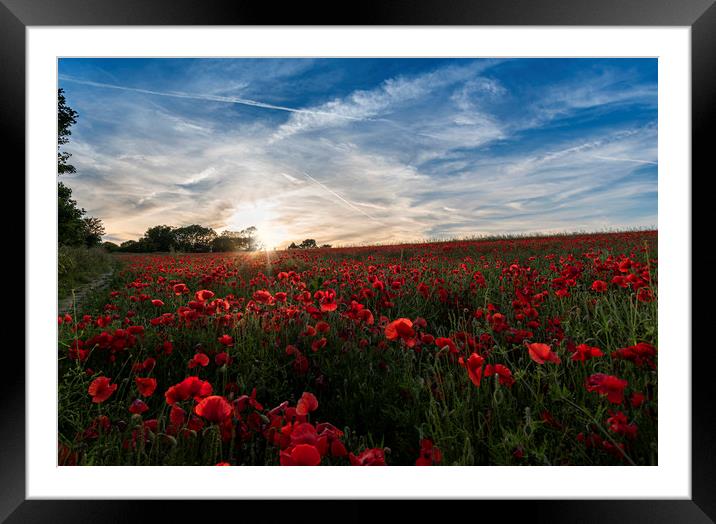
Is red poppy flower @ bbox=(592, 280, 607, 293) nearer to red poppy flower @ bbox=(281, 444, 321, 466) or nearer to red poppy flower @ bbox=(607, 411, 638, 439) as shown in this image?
red poppy flower @ bbox=(607, 411, 638, 439)

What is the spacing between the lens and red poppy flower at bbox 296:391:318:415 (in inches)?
49.2

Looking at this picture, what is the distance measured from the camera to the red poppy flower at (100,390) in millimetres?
1470

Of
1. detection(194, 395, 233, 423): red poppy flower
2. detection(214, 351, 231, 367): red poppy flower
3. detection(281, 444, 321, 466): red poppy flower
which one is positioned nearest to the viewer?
detection(281, 444, 321, 466): red poppy flower

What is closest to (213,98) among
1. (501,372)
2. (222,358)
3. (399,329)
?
(222,358)

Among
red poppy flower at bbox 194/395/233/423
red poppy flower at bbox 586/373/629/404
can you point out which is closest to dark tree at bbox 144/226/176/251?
red poppy flower at bbox 194/395/233/423

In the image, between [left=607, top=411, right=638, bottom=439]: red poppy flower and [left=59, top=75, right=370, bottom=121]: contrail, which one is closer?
[left=607, top=411, right=638, bottom=439]: red poppy flower

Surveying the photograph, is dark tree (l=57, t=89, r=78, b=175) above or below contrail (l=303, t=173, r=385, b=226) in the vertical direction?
above

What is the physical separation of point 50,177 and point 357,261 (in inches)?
70.8

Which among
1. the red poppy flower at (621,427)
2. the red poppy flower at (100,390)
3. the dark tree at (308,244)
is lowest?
the red poppy flower at (621,427)

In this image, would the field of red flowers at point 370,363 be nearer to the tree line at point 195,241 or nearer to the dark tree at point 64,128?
the tree line at point 195,241

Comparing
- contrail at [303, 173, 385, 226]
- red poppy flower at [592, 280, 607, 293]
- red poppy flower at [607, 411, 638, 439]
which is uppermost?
contrail at [303, 173, 385, 226]

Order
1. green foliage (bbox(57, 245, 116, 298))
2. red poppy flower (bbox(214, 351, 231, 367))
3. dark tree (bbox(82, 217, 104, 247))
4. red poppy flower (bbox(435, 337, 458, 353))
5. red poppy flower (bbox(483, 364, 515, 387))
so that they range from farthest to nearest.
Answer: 1. dark tree (bbox(82, 217, 104, 247))
2. green foliage (bbox(57, 245, 116, 298))
3. red poppy flower (bbox(214, 351, 231, 367))
4. red poppy flower (bbox(435, 337, 458, 353))
5. red poppy flower (bbox(483, 364, 515, 387))

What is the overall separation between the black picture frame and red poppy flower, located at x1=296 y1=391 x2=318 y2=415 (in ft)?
1.34

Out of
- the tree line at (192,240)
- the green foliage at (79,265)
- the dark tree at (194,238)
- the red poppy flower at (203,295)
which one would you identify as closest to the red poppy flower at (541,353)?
the tree line at (192,240)
